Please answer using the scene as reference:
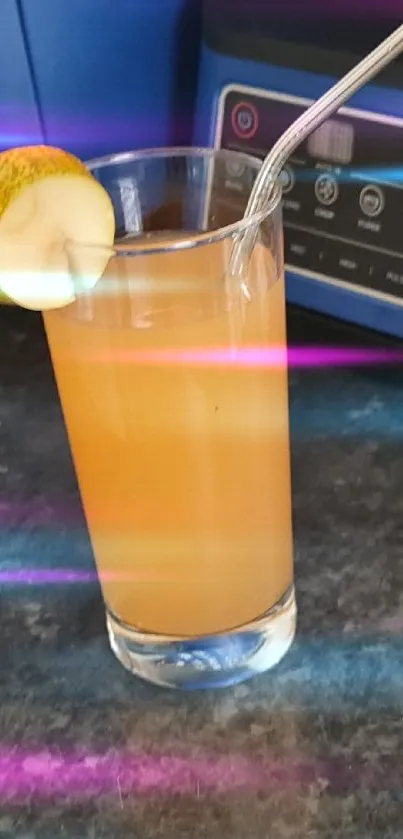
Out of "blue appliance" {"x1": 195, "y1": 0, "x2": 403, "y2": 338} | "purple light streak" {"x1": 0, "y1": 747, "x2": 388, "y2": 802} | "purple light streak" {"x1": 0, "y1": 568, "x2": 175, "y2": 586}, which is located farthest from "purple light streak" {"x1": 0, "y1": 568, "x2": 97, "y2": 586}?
"blue appliance" {"x1": 195, "y1": 0, "x2": 403, "y2": 338}

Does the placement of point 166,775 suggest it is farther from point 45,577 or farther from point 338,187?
point 338,187

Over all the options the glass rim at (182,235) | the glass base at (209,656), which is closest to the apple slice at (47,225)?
the glass rim at (182,235)


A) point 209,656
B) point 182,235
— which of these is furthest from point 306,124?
point 209,656

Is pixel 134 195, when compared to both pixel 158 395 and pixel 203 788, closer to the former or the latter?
pixel 158 395

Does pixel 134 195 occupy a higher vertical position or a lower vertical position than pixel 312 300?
higher

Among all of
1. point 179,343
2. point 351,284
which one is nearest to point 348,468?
point 351,284

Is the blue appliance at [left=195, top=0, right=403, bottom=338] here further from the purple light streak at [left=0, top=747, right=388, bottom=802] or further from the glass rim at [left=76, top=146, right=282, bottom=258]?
the purple light streak at [left=0, top=747, right=388, bottom=802]
